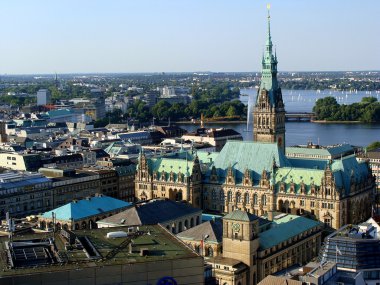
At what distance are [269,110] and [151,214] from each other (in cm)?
2883

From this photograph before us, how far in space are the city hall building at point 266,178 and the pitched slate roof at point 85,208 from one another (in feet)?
33.8

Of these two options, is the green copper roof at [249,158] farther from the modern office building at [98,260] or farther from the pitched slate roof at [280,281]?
the modern office building at [98,260]

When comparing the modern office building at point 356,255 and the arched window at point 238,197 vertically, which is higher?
the modern office building at point 356,255

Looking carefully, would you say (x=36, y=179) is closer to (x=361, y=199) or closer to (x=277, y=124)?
(x=277, y=124)

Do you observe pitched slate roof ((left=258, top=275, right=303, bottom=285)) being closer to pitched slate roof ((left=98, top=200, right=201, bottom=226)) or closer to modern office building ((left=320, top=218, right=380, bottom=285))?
modern office building ((left=320, top=218, right=380, bottom=285))

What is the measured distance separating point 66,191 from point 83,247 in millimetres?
56268

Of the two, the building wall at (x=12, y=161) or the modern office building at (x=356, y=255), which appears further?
the building wall at (x=12, y=161)

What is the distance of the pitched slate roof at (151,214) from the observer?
213 ft

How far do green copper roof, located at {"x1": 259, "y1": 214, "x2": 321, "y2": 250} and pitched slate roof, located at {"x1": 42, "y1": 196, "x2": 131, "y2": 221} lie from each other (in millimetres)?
18705

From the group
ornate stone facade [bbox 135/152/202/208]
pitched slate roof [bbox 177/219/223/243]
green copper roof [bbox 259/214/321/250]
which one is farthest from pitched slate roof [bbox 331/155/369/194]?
pitched slate roof [bbox 177/219/223/243]

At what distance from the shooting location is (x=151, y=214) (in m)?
66.8

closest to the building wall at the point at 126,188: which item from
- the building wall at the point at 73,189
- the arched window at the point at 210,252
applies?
the building wall at the point at 73,189

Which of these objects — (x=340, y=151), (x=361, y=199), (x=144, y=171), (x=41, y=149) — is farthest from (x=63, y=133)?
(x=361, y=199)

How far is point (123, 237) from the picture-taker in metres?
40.2
